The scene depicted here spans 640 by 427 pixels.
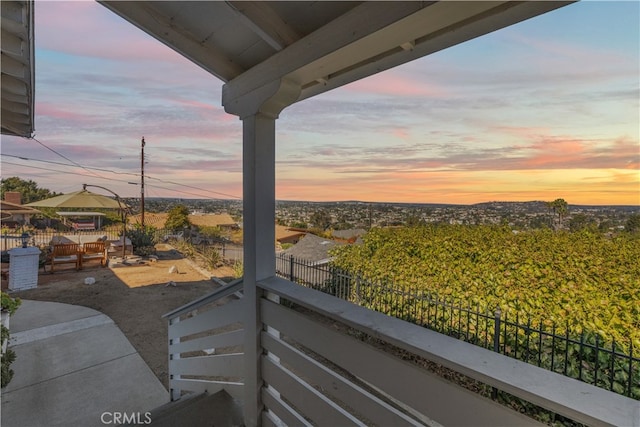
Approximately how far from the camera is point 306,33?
1.20 meters

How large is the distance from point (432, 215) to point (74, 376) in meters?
3.80

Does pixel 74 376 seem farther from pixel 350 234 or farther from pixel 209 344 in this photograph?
pixel 350 234

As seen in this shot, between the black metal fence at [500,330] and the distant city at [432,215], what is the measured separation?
0.63 meters

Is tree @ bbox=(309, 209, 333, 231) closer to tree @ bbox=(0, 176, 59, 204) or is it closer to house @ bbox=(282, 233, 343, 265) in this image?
house @ bbox=(282, 233, 343, 265)

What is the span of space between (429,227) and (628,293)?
1758 mm

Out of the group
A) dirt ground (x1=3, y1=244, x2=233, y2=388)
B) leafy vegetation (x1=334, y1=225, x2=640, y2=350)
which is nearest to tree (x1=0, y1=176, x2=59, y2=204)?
dirt ground (x1=3, y1=244, x2=233, y2=388)

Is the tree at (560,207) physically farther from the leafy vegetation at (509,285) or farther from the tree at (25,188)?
the tree at (25,188)

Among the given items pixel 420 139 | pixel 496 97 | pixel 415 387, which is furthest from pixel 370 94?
pixel 415 387

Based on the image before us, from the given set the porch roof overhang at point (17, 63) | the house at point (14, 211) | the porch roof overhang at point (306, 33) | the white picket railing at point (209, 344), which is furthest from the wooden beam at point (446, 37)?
the house at point (14, 211)

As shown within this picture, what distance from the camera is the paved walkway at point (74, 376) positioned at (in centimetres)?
226

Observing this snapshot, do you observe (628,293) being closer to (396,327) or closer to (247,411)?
(396,327)

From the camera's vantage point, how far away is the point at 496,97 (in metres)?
2.69

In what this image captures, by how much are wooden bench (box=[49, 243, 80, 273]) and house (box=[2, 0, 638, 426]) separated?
6.28m

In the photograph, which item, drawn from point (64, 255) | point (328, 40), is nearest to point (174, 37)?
point (328, 40)
